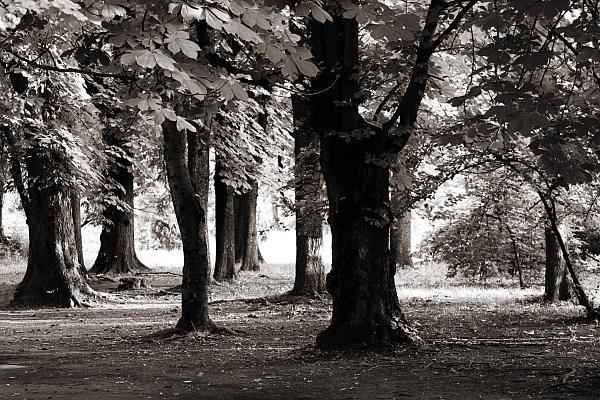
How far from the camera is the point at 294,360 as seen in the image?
9.45 m

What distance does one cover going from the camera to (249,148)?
1995 cm

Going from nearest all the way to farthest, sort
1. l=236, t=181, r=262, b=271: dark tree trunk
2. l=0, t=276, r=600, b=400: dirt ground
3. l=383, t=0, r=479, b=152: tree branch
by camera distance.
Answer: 1. l=0, t=276, r=600, b=400: dirt ground
2. l=383, t=0, r=479, b=152: tree branch
3. l=236, t=181, r=262, b=271: dark tree trunk

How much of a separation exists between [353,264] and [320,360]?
123 centimetres

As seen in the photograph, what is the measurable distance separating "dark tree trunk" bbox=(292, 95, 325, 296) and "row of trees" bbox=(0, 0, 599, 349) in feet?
0.16

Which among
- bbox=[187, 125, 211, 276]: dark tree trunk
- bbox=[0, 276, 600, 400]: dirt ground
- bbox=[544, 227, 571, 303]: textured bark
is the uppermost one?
bbox=[187, 125, 211, 276]: dark tree trunk

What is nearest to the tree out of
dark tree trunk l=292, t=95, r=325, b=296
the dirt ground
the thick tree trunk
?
the dirt ground

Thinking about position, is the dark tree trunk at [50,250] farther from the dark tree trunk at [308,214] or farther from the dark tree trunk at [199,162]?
the dark tree trunk at [308,214]

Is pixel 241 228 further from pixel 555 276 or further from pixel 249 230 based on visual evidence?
pixel 555 276

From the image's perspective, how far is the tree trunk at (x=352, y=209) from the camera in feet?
31.6

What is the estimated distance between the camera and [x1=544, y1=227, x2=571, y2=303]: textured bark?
14555mm

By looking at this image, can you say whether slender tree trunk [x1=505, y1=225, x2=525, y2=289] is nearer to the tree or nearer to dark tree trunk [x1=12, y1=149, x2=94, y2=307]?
the tree

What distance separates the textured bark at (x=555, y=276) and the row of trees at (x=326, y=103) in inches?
91.3

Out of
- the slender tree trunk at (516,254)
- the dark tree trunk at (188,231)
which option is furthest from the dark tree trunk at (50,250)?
the slender tree trunk at (516,254)

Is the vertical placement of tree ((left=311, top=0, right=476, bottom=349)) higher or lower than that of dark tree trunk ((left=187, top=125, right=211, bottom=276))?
lower
